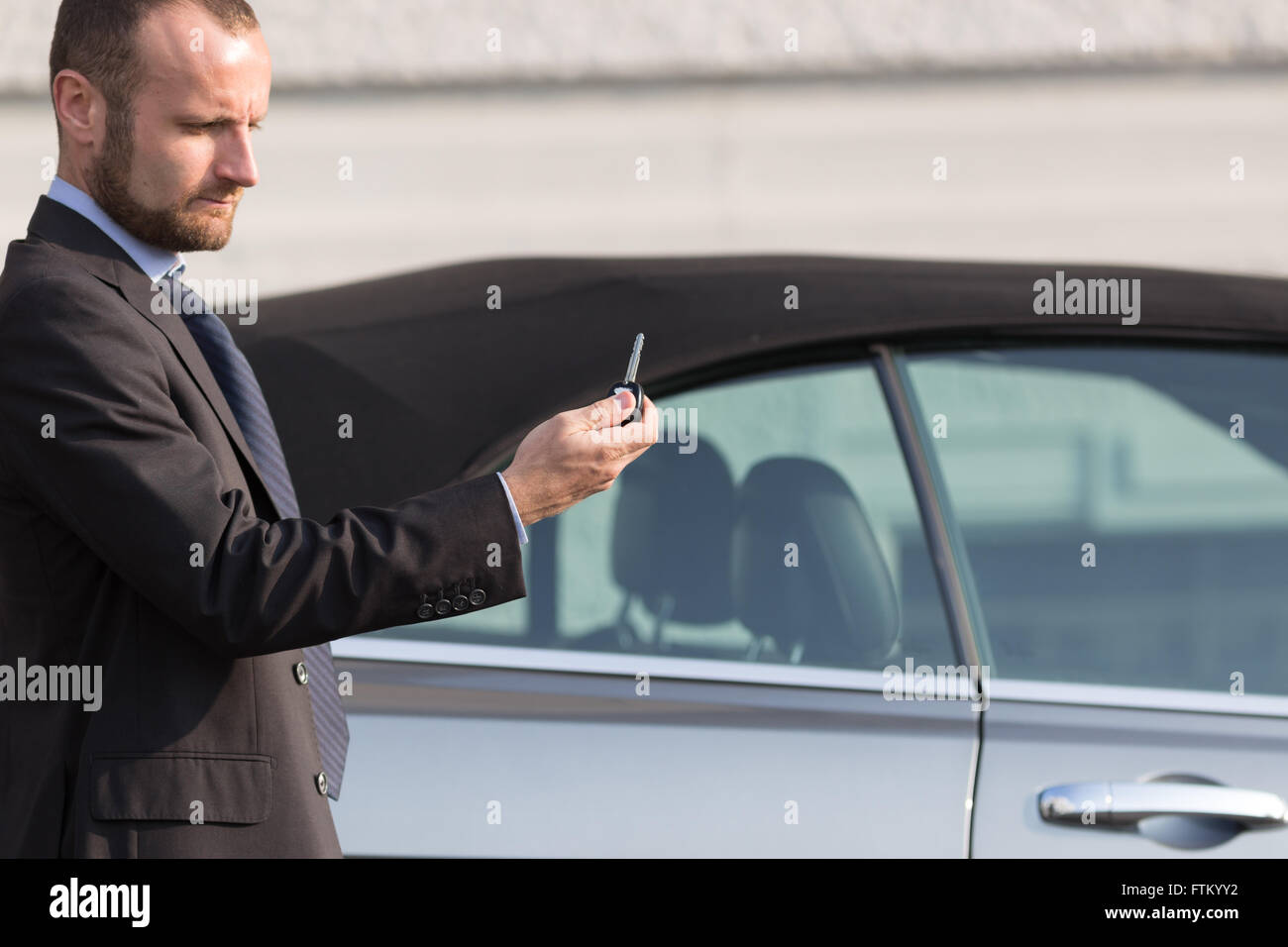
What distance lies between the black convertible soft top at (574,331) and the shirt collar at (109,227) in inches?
20.4

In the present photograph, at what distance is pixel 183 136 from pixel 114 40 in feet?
0.36

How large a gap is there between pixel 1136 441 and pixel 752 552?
0.90 meters

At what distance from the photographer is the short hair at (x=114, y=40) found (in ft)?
4.42

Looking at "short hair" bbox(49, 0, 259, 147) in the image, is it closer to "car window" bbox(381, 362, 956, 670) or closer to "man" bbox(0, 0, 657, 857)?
"man" bbox(0, 0, 657, 857)

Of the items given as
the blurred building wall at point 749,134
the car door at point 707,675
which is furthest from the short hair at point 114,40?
the blurred building wall at point 749,134

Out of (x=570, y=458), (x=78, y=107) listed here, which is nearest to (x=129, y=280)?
(x=78, y=107)

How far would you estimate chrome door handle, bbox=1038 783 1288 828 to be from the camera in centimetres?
171

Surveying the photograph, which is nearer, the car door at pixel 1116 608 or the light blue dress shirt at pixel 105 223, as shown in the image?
the light blue dress shirt at pixel 105 223

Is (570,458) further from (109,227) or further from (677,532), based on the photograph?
(677,532)

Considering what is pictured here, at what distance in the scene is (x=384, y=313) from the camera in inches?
81.7

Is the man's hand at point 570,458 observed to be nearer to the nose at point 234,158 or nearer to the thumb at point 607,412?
the thumb at point 607,412

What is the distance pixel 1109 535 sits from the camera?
232 centimetres
